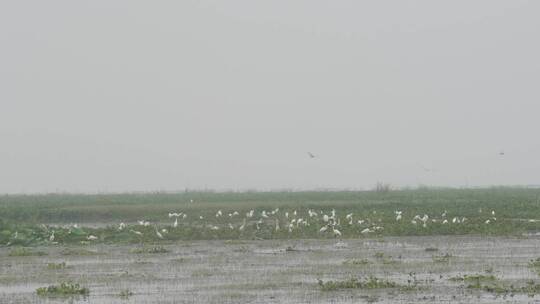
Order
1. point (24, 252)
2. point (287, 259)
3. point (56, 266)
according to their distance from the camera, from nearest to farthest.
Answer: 1. point (56, 266)
2. point (287, 259)
3. point (24, 252)

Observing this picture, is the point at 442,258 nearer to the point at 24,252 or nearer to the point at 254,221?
the point at 24,252

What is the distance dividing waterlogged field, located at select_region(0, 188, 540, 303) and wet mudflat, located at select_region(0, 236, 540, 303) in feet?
0.11

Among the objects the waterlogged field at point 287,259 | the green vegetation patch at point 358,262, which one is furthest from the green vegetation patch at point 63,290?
the green vegetation patch at point 358,262

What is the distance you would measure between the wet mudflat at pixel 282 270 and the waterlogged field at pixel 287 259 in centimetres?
3

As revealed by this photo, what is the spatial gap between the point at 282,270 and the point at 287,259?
111 inches

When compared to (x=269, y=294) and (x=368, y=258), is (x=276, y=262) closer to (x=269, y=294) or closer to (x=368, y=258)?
(x=368, y=258)

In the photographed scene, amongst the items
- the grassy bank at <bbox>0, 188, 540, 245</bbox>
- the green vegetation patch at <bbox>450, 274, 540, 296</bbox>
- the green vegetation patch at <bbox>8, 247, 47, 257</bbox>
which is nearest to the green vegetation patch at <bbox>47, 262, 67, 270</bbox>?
the green vegetation patch at <bbox>8, 247, 47, 257</bbox>

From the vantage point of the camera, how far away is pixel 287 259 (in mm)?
27344

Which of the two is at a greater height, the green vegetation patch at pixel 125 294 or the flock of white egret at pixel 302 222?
the flock of white egret at pixel 302 222

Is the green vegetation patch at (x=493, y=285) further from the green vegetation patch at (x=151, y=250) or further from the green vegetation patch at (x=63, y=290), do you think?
the green vegetation patch at (x=151, y=250)

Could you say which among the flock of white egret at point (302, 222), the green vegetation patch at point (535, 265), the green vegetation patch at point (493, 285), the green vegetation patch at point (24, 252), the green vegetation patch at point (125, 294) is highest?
the flock of white egret at point (302, 222)

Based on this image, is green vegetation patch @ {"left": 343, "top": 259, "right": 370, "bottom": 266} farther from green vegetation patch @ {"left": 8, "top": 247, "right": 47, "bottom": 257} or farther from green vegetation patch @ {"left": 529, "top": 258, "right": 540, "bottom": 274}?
green vegetation patch @ {"left": 8, "top": 247, "right": 47, "bottom": 257}

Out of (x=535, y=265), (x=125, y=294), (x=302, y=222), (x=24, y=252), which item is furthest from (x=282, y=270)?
(x=302, y=222)

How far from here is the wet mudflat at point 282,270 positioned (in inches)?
790
